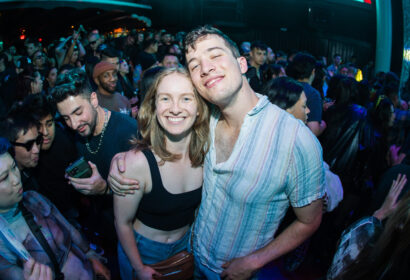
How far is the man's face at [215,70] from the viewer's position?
1.24 metres

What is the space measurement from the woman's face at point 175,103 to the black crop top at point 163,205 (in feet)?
0.67

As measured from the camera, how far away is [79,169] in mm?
1717

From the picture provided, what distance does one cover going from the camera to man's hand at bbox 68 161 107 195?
5.75ft

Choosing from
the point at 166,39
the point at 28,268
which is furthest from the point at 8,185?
the point at 166,39

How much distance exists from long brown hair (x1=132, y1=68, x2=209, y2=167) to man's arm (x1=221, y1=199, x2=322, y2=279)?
58 cm

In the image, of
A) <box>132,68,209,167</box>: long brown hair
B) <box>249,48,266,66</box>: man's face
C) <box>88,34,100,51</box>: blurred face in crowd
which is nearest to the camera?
<box>132,68,209,167</box>: long brown hair

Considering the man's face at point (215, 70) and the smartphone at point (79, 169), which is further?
the smartphone at point (79, 169)

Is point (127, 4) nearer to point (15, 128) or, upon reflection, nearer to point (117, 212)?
point (15, 128)

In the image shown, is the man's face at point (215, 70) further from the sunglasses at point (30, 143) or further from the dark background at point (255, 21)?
the dark background at point (255, 21)

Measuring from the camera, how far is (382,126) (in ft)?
8.73

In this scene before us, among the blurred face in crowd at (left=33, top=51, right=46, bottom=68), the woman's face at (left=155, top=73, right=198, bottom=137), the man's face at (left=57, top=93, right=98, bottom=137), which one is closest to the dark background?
the blurred face in crowd at (left=33, top=51, right=46, bottom=68)

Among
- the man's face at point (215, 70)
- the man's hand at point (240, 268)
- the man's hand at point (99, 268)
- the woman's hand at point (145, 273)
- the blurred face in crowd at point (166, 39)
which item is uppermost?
the man's face at point (215, 70)

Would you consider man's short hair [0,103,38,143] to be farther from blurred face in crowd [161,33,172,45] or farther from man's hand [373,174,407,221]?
blurred face in crowd [161,33,172,45]

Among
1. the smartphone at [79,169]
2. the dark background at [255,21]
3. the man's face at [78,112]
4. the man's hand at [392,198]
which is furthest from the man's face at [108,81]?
the dark background at [255,21]
